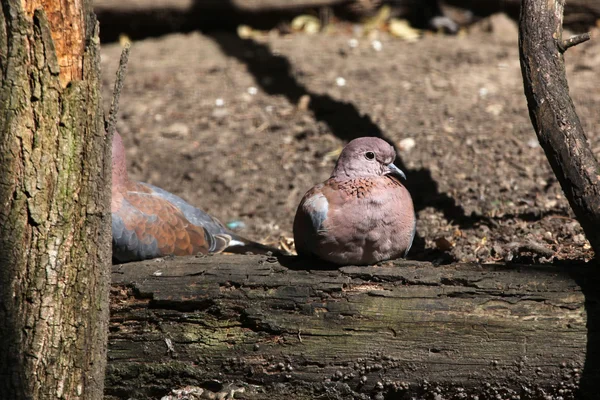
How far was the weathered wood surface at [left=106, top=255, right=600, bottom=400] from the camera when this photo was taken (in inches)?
126

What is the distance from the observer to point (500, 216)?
191 inches

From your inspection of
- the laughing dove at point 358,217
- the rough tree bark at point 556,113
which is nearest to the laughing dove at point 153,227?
the laughing dove at point 358,217

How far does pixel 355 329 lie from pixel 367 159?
0.87m

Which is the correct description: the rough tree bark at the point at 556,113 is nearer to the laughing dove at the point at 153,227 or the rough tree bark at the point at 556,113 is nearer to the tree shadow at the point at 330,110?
the tree shadow at the point at 330,110

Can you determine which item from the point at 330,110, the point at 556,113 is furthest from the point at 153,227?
the point at 330,110

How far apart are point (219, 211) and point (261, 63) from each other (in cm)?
268

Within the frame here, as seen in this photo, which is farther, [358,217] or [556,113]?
[358,217]

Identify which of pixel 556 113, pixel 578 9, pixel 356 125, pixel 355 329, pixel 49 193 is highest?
pixel 578 9

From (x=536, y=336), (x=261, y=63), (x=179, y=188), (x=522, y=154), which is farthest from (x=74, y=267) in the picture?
(x=261, y=63)

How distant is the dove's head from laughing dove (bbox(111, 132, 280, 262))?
3.52 feet

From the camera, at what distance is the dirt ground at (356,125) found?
4.90 meters

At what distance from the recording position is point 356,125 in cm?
658

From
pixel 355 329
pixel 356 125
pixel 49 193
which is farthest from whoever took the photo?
pixel 356 125

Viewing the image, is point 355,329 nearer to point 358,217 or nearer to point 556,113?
point 358,217
